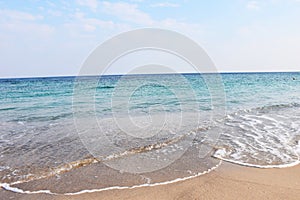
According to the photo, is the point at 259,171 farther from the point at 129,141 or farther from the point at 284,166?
the point at 129,141

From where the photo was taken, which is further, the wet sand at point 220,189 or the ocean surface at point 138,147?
the ocean surface at point 138,147

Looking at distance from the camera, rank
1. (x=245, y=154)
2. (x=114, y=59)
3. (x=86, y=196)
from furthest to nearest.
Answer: (x=114, y=59)
(x=245, y=154)
(x=86, y=196)

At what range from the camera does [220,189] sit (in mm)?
4109

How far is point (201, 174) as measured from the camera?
4.79 meters

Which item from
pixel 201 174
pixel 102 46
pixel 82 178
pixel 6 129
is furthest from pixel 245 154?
pixel 6 129

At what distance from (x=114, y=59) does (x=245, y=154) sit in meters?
3.93

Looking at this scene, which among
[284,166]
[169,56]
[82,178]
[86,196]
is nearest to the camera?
[86,196]

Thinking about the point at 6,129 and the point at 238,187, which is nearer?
the point at 238,187

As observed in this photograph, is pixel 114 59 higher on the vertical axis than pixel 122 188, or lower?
higher

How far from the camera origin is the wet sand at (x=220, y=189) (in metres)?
3.89

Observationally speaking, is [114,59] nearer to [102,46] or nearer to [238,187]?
[102,46]

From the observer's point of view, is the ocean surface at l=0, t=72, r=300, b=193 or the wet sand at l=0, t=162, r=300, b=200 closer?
the wet sand at l=0, t=162, r=300, b=200

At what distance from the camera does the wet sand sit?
389cm

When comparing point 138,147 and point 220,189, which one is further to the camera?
point 138,147
